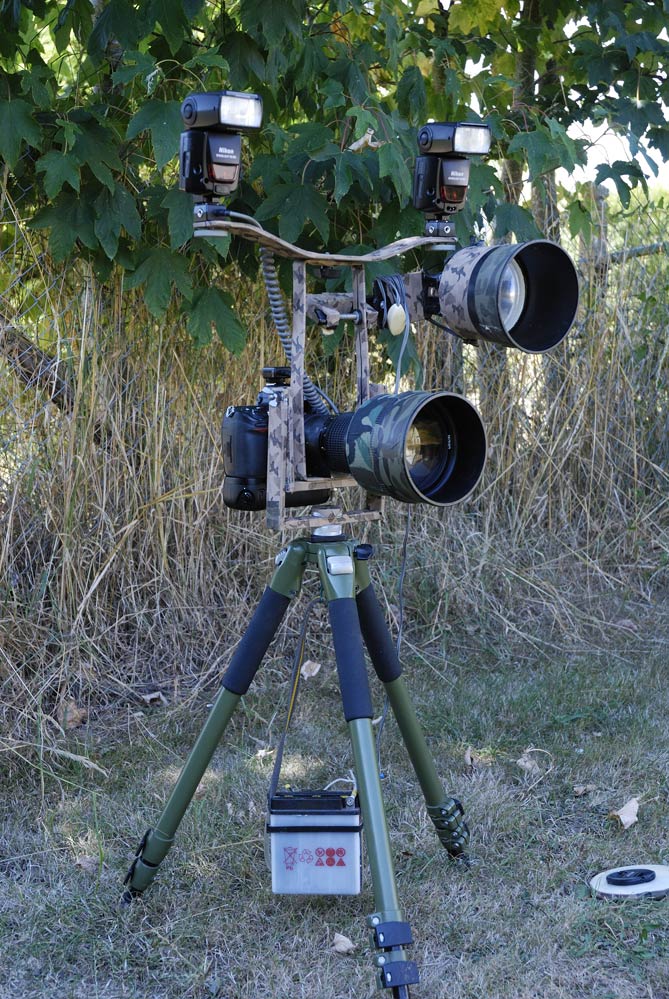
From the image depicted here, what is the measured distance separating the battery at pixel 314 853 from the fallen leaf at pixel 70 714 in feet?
4.16

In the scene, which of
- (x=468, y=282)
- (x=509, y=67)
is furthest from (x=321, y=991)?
(x=509, y=67)

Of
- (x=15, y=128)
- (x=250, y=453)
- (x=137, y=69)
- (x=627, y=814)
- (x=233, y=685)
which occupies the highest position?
(x=137, y=69)

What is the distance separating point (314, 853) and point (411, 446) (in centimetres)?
94

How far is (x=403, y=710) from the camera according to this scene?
89.7 inches

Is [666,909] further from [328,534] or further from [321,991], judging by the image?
[328,534]

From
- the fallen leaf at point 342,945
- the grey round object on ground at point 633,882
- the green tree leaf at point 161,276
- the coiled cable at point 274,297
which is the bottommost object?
the fallen leaf at point 342,945

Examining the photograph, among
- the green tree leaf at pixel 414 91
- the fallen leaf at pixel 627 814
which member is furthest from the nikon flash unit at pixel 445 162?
the fallen leaf at pixel 627 814

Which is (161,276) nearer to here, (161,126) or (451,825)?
(161,126)

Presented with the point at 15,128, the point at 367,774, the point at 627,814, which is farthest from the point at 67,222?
the point at 627,814

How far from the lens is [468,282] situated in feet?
6.40

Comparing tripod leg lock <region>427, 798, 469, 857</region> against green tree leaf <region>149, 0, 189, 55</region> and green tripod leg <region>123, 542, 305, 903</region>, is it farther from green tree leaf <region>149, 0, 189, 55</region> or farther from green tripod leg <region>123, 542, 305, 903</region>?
green tree leaf <region>149, 0, 189, 55</region>

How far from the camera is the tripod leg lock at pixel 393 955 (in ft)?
5.98

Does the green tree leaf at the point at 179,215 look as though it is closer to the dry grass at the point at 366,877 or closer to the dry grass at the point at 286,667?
the dry grass at the point at 286,667

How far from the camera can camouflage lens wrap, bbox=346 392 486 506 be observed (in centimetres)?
176
